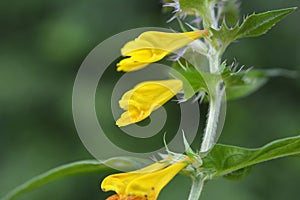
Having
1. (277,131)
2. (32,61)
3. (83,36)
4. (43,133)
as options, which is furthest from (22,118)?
(277,131)

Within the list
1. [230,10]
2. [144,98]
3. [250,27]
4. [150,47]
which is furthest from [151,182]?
[230,10]

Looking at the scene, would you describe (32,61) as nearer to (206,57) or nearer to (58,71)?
(58,71)

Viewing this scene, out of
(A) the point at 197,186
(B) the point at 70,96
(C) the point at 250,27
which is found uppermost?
(C) the point at 250,27

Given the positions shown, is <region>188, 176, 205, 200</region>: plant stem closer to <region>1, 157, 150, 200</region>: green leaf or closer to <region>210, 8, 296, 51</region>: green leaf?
<region>1, 157, 150, 200</region>: green leaf

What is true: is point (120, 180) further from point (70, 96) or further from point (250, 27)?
point (70, 96)

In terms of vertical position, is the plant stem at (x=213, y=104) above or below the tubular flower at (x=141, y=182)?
above

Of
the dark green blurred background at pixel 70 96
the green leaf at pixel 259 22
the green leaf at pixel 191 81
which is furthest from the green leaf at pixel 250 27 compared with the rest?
the dark green blurred background at pixel 70 96

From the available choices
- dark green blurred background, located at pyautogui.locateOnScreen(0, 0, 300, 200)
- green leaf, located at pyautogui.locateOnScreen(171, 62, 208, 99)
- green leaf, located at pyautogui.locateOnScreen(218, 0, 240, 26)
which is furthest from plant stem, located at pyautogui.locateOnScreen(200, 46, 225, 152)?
dark green blurred background, located at pyautogui.locateOnScreen(0, 0, 300, 200)

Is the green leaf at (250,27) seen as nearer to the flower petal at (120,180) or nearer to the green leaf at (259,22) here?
the green leaf at (259,22)
